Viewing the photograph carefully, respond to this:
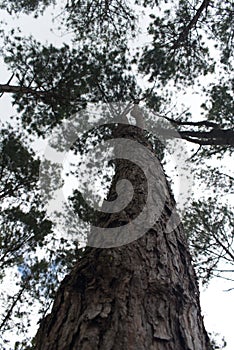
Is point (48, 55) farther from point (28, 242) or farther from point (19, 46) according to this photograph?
point (28, 242)

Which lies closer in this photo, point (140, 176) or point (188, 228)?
point (140, 176)

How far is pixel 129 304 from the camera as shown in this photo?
1625mm

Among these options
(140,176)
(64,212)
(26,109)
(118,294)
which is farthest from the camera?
(64,212)

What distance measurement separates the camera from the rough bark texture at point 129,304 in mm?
1461

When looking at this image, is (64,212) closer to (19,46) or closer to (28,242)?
(28,242)

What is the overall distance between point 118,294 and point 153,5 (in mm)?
5287

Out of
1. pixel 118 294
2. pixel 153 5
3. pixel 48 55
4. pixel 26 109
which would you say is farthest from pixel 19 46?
pixel 118 294

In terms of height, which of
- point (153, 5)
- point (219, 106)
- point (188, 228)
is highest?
point (153, 5)

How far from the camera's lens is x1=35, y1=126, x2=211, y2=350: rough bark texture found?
4.79 feet

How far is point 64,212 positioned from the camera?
5719 mm

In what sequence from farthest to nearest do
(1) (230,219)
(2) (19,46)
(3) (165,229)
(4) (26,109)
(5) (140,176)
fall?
(1) (230,219)
(4) (26,109)
(2) (19,46)
(5) (140,176)
(3) (165,229)

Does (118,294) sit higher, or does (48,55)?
(48,55)

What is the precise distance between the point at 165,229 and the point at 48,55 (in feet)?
11.6

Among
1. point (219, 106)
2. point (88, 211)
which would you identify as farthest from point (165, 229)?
point (219, 106)
